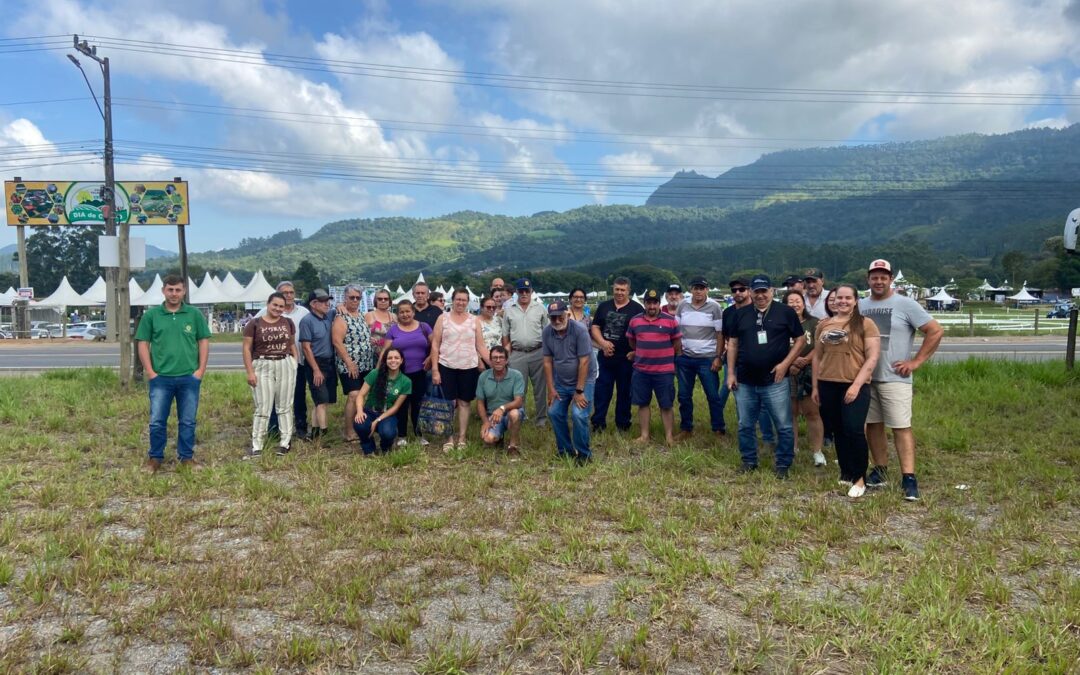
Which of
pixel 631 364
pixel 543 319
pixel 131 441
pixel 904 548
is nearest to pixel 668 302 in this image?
pixel 631 364

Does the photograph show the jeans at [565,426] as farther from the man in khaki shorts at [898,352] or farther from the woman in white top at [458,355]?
the man in khaki shorts at [898,352]

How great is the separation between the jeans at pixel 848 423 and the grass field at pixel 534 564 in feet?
0.76

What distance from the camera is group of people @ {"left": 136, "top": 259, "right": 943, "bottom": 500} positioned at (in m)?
Answer: 4.92

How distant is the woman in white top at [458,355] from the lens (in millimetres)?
6445

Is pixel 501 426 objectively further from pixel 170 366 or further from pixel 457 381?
pixel 170 366

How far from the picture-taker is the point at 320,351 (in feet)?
22.0

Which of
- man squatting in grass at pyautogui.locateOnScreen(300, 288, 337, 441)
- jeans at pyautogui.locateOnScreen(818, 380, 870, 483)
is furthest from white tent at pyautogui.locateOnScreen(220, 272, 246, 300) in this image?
jeans at pyautogui.locateOnScreen(818, 380, 870, 483)

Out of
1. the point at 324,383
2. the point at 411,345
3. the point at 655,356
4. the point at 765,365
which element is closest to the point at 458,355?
the point at 411,345

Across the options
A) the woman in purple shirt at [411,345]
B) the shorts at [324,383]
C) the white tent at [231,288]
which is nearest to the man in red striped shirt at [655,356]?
the woman in purple shirt at [411,345]

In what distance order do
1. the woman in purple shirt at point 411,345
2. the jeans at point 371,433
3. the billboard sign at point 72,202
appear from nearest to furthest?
the jeans at point 371,433
the woman in purple shirt at point 411,345
the billboard sign at point 72,202

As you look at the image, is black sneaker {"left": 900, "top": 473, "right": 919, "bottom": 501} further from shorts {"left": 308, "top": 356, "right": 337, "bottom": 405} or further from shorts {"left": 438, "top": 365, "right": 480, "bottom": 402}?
shorts {"left": 308, "top": 356, "right": 337, "bottom": 405}

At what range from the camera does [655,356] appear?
6.54 m

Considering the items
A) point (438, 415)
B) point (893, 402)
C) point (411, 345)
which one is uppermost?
A: point (411, 345)

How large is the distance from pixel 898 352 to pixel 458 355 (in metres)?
3.93
